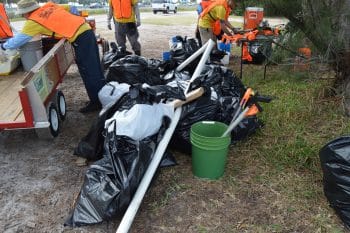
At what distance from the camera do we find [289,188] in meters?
2.49

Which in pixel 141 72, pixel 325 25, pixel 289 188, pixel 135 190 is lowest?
pixel 289 188

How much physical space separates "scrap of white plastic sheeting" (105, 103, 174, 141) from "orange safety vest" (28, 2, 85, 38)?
52.7 inches

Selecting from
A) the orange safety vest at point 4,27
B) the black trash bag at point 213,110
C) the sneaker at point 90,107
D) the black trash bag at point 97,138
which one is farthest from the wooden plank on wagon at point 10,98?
the black trash bag at point 213,110

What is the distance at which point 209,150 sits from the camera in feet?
7.86

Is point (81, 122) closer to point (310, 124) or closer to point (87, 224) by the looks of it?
point (87, 224)

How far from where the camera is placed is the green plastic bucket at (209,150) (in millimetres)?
2387

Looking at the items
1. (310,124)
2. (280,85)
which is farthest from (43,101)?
(280,85)

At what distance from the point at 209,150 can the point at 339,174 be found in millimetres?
858

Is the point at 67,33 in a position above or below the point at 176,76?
above

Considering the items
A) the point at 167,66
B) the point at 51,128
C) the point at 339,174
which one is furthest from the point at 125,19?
the point at 339,174

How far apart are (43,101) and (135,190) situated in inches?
45.3

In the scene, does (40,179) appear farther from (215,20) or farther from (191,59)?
(215,20)

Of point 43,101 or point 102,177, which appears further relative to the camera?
point 43,101

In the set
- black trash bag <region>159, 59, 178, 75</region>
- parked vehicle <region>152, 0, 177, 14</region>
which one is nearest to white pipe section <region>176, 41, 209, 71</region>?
black trash bag <region>159, 59, 178, 75</region>
